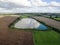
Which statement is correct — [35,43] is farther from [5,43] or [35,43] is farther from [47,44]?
[5,43]

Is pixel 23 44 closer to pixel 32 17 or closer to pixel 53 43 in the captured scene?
pixel 53 43

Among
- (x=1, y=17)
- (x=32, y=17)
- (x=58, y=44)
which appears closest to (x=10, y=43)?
(x=58, y=44)

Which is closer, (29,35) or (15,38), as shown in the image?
(15,38)

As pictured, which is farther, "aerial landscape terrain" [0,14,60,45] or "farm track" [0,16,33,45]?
"aerial landscape terrain" [0,14,60,45]

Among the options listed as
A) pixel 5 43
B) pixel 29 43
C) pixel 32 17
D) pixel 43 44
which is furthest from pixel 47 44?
pixel 32 17

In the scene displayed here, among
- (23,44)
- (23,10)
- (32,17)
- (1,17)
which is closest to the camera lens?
(23,44)

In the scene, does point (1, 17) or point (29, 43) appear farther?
point (1, 17)

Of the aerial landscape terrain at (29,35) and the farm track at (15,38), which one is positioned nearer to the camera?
the farm track at (15,38)

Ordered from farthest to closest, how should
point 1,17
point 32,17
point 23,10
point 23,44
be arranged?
point 32,17
point 1,17
point 23,10
point 23,44

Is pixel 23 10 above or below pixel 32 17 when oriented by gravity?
above
